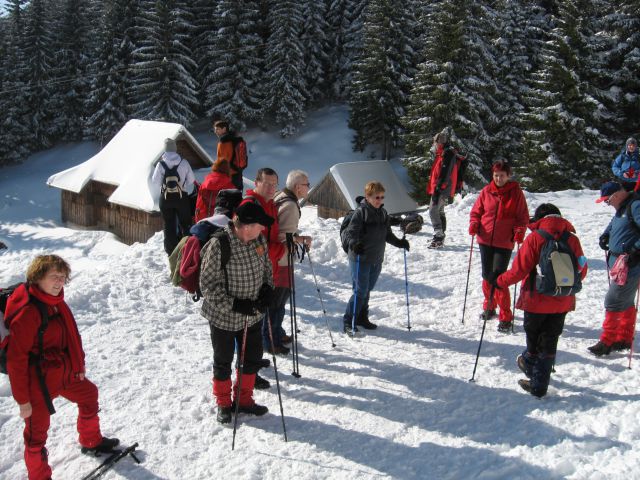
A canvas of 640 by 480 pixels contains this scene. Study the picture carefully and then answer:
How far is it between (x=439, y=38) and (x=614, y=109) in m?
9.24

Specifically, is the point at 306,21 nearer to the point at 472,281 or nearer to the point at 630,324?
the point at 472,281

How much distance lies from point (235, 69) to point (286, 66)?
141 inches

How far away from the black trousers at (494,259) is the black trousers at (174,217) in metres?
4.41

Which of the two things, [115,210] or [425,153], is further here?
[425,153]

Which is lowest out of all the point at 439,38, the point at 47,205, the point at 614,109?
the point at 47,205

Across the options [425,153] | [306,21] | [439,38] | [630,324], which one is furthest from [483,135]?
[630,324]

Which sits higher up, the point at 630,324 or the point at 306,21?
the point at 306,21

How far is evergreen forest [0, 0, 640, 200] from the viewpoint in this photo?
25938 millimetres

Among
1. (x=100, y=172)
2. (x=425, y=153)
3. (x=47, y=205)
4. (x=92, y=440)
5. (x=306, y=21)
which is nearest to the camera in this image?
(x=92, y=440)

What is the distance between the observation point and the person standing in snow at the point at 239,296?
4.38m

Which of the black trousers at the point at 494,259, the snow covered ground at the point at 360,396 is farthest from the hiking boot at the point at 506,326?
the black trousers at the point at 494,259

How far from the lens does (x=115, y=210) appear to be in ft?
84.2

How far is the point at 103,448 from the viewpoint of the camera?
4.36 m

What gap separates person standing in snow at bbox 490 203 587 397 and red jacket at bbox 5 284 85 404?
3.71 m
